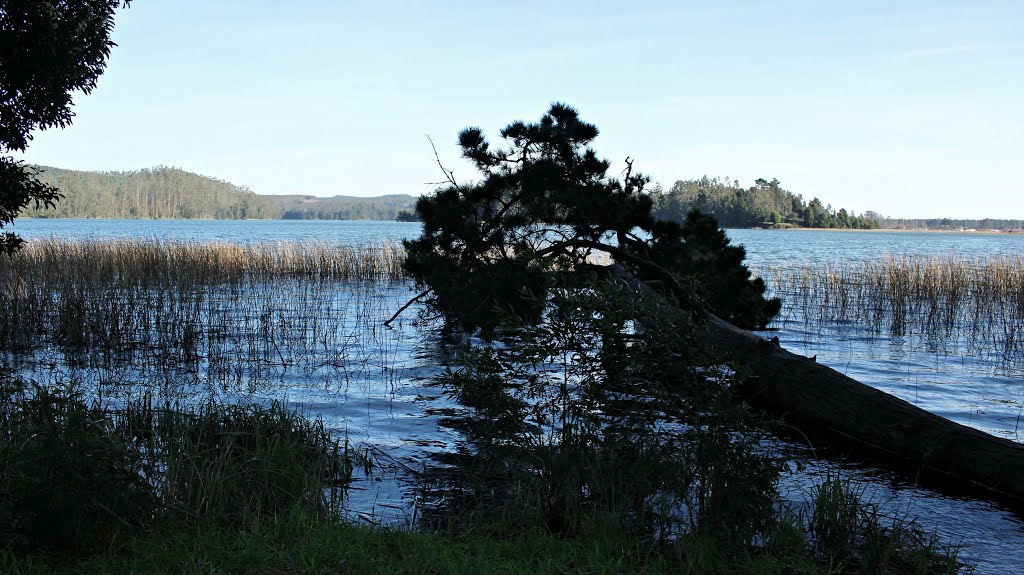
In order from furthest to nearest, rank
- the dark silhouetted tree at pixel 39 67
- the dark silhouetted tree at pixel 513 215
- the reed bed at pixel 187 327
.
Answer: the reed bed at pixel 187 327 → the dark silhouetted tree at pixel 513 215 → the dark silhouetted tree at pixel 39 67

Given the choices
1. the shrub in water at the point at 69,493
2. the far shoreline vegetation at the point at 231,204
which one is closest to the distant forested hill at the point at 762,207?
the far shoreline vegetation at the point at 231,204

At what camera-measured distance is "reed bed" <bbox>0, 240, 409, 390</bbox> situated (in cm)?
991

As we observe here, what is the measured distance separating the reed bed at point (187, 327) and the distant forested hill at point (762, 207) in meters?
102

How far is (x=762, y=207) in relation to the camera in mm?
126625

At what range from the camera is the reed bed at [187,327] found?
9914 millimetres

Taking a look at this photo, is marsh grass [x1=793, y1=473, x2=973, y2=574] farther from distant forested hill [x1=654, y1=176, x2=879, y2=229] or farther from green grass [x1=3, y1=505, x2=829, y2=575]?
distant forested hill [x1=654, y1=176, x2=879, y2=229]

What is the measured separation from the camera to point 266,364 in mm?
10273

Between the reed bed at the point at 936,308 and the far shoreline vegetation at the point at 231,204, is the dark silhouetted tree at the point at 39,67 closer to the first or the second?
the reed bed at the point at 936,308

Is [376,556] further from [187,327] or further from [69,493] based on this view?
[187,327]

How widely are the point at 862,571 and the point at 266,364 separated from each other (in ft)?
26.9

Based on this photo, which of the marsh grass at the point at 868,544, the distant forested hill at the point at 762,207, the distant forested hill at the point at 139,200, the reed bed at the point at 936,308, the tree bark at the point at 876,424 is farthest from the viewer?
the distant forested hill at the point at 139,200

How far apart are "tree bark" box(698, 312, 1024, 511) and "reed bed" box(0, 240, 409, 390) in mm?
5346

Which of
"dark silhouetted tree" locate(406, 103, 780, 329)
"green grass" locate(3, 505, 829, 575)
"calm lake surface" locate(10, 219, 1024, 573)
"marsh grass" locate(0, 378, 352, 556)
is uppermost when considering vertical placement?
"dark silhouetted tree" locate(406, 103, 780, 329)

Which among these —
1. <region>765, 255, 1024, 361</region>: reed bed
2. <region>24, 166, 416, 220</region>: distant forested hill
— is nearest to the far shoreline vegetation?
<region>24, 166, 416, 220</region>: distant forested hill
